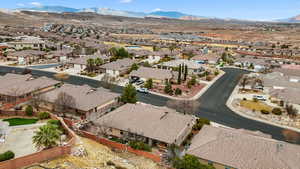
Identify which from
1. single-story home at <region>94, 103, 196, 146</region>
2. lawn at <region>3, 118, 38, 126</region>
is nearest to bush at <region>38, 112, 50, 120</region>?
lawn at <region>3, 118, 38, 126</region>

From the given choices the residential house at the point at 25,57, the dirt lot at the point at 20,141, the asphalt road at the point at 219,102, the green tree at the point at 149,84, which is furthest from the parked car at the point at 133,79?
the residential house at the point at 25,57

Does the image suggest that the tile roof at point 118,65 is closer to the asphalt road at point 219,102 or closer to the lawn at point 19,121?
the asphalt road at point 219,102

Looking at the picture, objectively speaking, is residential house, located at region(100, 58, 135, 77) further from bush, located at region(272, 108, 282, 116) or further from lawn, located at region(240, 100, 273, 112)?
bush, located at region(272, 108, 282, 116)

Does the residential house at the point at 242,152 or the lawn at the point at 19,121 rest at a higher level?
the residential house at the point at 242,152

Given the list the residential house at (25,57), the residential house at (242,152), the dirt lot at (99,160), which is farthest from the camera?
the residential house at (25,57)

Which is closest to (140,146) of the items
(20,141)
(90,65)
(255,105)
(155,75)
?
(20,141)

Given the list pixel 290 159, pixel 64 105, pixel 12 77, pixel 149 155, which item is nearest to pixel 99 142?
pixel 149 155

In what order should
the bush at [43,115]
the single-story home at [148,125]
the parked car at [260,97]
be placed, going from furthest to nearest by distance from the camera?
the parked car at [260,97] → the bush at [43,115] → the single-story home at [148,125]
